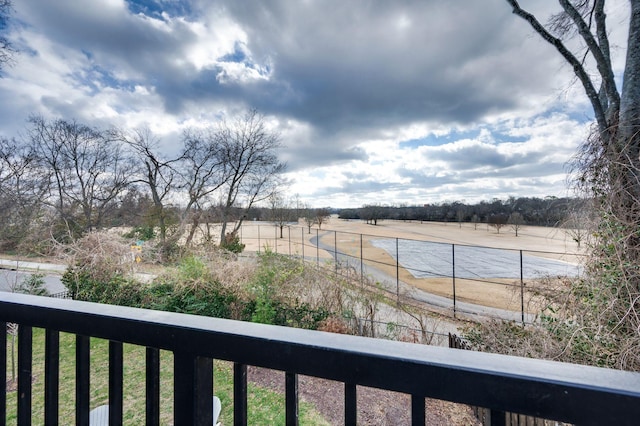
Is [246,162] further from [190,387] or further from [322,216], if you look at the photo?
[322,216]

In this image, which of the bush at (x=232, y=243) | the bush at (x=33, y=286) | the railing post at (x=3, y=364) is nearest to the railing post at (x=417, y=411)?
the railing post at (x=3, y=364)

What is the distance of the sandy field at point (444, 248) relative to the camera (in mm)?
8254

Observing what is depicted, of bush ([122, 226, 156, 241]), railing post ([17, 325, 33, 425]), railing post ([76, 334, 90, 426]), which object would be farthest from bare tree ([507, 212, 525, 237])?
bush ([122, 226, 156, 241])

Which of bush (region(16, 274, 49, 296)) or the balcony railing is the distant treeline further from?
bush (region(16, 274, 49, 296))

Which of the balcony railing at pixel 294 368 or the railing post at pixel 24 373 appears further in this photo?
the railing post at pixel 24 373

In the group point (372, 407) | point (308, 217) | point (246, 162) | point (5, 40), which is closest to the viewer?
point (372, 407)

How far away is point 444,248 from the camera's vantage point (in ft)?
97.4

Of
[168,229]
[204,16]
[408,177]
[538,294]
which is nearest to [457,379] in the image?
[538,294]

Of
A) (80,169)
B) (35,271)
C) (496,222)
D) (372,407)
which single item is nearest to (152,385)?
(372,407)

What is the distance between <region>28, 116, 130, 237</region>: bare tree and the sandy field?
7557mm

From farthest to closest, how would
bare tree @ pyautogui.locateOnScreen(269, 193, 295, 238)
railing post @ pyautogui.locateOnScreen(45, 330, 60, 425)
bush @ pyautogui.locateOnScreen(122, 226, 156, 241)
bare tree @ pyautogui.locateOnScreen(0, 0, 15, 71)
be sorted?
bare tree @ pyautogui.locateOnScreen(269, 193, 295, 238) < bush @ pyautogui.locateOnScreen(122, 226, 156, 241) < bare tree @ pyautogui.locateOnScreen(0, 0, 15, 71) < railing post @ pyautogui.locateOnScreen(45, 330, 60, 425)

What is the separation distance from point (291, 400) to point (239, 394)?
138 millimetres

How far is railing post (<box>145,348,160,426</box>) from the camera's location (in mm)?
755

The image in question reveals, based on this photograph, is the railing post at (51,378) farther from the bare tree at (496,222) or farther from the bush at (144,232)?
the bare tree at (496,222)
